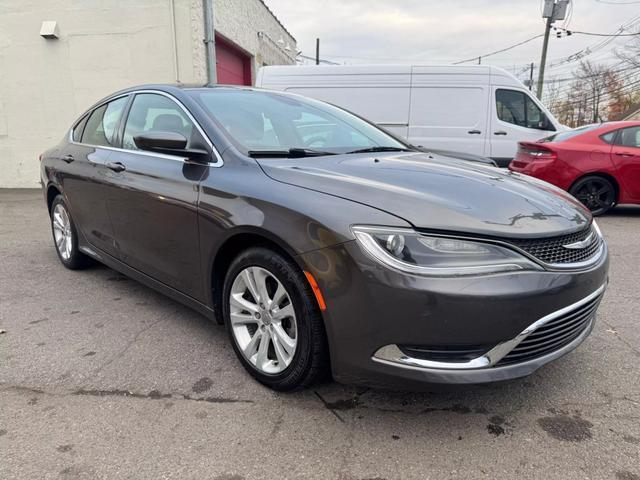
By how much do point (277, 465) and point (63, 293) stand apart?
2877 millimetres

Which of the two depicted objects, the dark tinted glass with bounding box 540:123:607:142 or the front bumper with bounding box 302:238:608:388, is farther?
the dark tinted glass with bounding box 540:123:607:142

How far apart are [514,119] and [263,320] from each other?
25.7ft

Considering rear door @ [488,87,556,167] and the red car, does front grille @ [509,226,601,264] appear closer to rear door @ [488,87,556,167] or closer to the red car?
the red car

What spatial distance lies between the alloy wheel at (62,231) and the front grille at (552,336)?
3.97m

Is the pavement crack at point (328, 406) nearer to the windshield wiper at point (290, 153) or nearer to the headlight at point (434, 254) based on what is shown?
the headlight at point (434, 254)

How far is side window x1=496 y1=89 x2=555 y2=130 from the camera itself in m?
8.71

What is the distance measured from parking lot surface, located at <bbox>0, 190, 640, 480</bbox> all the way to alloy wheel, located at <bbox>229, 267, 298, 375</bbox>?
187 mm

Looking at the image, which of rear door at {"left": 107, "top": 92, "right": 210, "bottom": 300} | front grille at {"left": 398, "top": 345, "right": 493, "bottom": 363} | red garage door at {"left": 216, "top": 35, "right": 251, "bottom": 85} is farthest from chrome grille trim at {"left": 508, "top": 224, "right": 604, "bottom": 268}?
red garage door at {"left": 216, "top": 35, "right": 251, "bottom": 85}

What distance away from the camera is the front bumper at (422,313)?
1.87 metres

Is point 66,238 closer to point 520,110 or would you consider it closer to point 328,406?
point 328,406

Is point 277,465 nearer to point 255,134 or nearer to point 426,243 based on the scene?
point 426,243

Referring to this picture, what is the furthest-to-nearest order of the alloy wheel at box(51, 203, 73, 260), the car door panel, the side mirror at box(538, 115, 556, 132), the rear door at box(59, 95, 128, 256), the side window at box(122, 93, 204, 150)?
the side mirror at box(538, 115, 556, 132), the alloy wheel at box(51, 203, 73, 260), the rear door at box(59, 95, 128, 256), the side window at box(122, 93, 204, 150), the car door panel

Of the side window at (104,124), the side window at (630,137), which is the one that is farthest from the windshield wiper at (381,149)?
the side window at (630,137)

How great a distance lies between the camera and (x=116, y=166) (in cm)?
344
